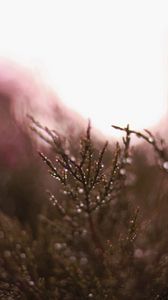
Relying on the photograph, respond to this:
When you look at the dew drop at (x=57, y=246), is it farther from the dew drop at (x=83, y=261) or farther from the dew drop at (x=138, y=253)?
the dew drop at (x=138, y=253)

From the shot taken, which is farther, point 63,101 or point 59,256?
point 63,101

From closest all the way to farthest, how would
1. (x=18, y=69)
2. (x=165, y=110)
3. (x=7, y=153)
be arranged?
1. (x=7, y=153)
2. (x=165, y=110)
3. (x=18, y=69)

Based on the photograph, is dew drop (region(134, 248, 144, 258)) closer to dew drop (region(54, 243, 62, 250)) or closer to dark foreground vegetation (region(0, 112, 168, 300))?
dark foreground vegetation (region(0, 112, 168, 300))

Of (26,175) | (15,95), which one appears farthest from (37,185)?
(15,95)

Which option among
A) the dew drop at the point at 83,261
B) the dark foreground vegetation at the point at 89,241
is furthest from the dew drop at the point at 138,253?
the dew drop at the point at 83,261

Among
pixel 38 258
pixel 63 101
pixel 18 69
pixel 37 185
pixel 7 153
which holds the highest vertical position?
pixel 18 69

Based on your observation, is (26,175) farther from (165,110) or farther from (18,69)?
(18,69)

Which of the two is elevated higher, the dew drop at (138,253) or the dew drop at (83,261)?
the dew drop at (138,253)

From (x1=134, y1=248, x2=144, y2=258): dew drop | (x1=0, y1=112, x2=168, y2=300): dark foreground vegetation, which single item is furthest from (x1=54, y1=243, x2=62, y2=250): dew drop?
(x1=134, y1=248, x2=144, y2=258): dew drop

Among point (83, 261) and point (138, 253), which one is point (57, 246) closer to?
point (83, 261)

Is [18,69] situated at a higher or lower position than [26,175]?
higher
